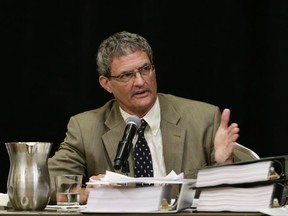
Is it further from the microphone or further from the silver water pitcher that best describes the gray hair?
the silver water pitcher

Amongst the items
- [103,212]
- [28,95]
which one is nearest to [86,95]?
[28,95]

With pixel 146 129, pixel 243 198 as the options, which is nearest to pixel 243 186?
pixel 243 198

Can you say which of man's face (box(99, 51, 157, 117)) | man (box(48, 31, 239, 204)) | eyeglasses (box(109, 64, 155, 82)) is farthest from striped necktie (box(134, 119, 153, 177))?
eyeglasses (box(109, 64, 155, 82))

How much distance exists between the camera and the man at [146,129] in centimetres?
321

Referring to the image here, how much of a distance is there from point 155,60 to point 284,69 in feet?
2.17

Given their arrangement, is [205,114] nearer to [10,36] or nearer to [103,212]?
[10,36]

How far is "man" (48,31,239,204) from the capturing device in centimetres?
321

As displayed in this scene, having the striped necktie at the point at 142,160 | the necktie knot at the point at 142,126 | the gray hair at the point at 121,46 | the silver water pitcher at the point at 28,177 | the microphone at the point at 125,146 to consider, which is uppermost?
the gray hair at the point at 121,46

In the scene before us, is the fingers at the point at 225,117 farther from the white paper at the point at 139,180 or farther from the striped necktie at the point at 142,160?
the striped necktie at the point at 142,160

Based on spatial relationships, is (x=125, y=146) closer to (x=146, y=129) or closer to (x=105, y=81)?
(x=146, y=129)

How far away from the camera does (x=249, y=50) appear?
3.76 metres

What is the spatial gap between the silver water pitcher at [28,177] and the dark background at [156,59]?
5.76 ft

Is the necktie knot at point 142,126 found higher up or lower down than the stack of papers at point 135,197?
lower down

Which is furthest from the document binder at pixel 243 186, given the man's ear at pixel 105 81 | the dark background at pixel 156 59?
the dark background at pixel 156 59
